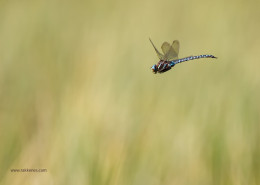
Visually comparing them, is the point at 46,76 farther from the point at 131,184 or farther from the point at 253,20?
the point at 253,20

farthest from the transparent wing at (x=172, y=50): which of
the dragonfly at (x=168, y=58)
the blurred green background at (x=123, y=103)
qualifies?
the blurred green background at (x=123, y=103)

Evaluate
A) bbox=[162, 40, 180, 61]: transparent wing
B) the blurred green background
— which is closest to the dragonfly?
bbox=[162, 40, 180, 61]: transparent wing

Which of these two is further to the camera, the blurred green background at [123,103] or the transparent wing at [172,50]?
the transparent wing at [172,50]

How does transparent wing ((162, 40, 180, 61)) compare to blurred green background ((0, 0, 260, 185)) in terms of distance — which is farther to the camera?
transparent wing ((162, 40, 180, 61))

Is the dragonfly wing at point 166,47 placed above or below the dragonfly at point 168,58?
above

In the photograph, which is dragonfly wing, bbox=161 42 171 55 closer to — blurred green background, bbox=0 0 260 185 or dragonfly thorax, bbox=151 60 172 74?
dragonfly thorax, bbox=151 60 172 74

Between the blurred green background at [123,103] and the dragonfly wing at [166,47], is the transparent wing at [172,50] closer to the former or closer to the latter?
the dragonfly wing at [166,47]

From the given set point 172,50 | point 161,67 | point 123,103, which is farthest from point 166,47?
point 123,103
